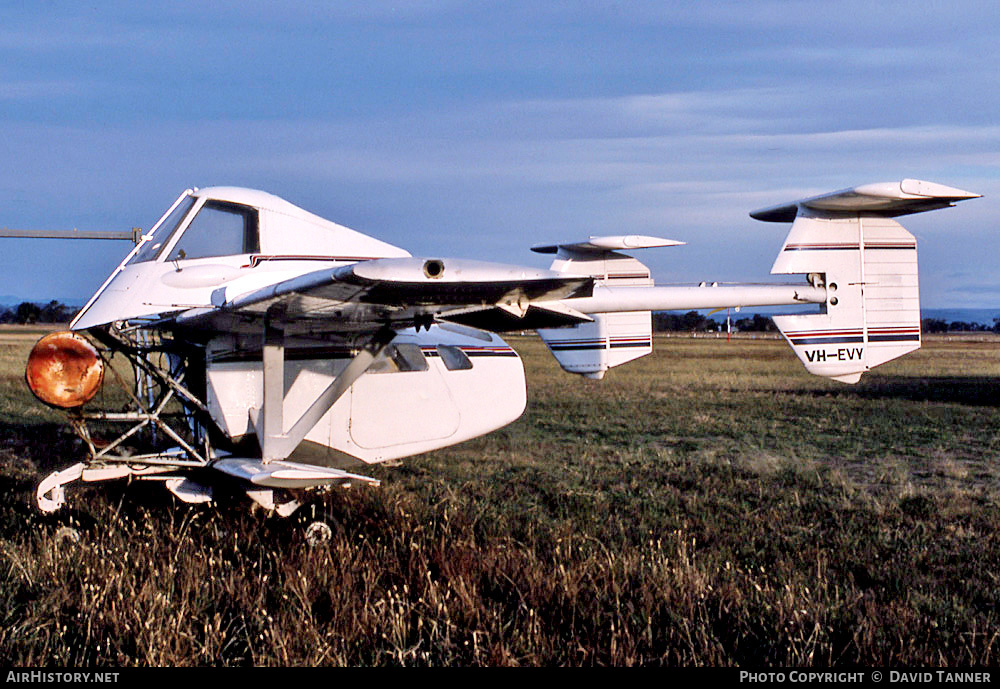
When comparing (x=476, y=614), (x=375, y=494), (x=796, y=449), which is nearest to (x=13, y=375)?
(x=375, y=494)

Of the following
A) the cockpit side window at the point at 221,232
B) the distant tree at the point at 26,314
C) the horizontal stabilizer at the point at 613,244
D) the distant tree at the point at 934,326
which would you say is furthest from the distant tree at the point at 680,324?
the cockpit side window at the point at 221,232

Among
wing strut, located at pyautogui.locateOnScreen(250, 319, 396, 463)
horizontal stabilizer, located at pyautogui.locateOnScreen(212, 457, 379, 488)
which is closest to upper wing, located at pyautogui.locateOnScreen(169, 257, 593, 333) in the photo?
wing strut, located at pyautogui.locateOnScreen(250, 319, 396, 463)

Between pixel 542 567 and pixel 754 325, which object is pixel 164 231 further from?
pixel 754 325

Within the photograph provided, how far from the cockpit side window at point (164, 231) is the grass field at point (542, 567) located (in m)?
1.76

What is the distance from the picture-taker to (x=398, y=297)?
440 cm

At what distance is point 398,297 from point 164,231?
3.07 meters

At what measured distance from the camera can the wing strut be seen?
6031 millimetres

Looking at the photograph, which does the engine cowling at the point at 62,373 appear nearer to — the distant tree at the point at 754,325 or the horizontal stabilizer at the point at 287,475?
the horizontal stabilizer at the point at 287,475

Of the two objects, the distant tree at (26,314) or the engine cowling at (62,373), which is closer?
the engine cowling at (62,373)

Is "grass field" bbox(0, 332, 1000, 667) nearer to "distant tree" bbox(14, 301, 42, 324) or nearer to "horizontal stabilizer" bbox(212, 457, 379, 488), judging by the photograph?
"horizontal stabilizer" bbox(212, 457, 379, 488)

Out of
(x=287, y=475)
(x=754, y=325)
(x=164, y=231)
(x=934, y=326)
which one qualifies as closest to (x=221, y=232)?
(x=164, y=231)

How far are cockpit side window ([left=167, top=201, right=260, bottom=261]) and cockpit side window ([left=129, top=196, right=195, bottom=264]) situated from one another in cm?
13

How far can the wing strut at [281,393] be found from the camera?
237 inches

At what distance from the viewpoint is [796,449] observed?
11.2 metres
